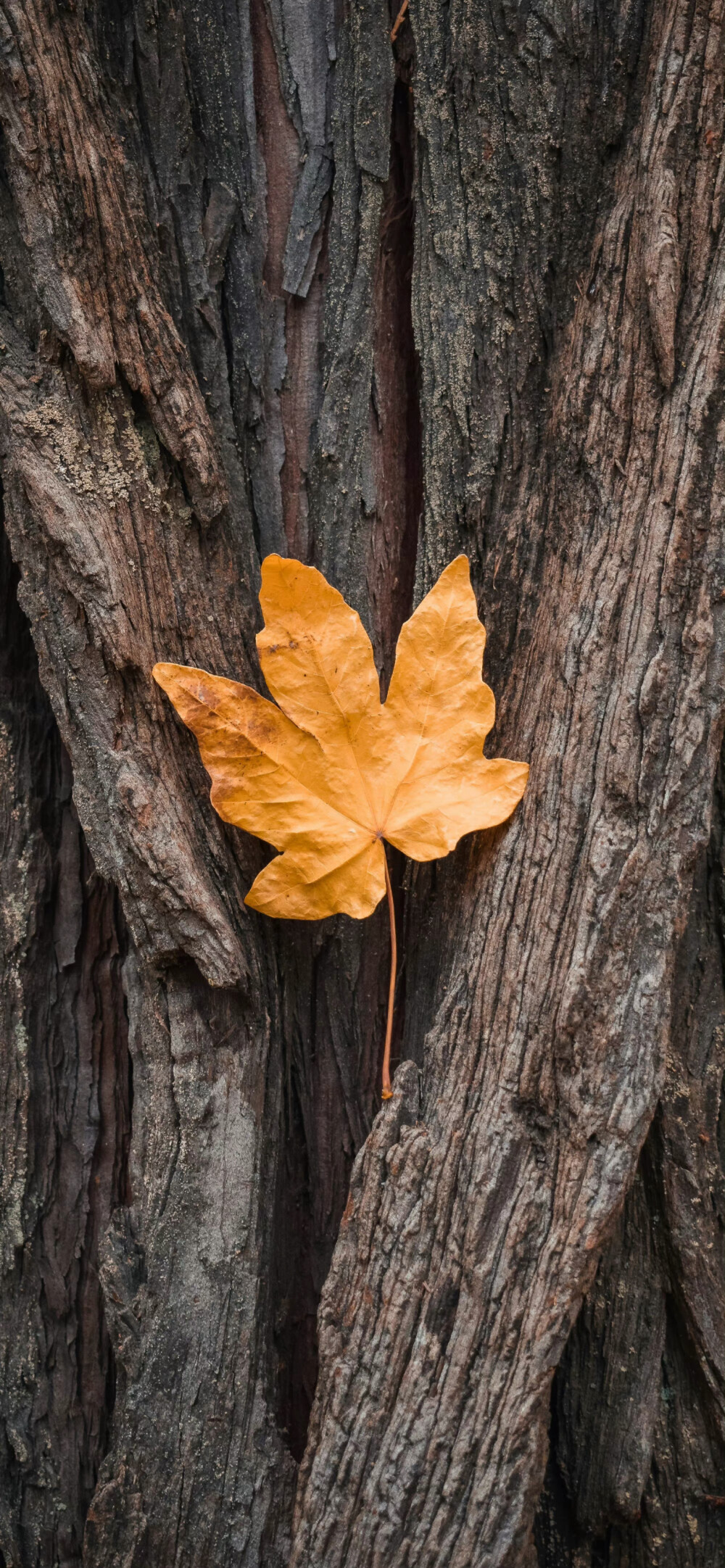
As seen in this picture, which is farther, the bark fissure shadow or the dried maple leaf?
the bark fissure shadow

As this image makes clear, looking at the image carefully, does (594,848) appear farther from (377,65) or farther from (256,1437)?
(377,65)

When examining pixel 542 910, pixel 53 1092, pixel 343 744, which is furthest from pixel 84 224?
pixel 53 1092

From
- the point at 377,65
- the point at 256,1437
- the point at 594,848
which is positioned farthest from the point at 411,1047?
the point at 377,65

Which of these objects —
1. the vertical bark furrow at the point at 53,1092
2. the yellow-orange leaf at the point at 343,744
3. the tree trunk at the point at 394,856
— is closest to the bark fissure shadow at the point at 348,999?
the tree trunk at the point at 394,856

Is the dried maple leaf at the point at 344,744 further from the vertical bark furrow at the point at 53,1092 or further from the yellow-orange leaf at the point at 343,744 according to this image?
the vertical bark furrow at the point at 53,1092

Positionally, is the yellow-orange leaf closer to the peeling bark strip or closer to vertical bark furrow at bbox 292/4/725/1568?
vertical bark furrow at bbox 292/4/725/1568

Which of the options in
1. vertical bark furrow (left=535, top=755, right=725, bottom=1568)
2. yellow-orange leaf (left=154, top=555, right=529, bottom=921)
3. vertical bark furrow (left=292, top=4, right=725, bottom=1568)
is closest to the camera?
vertical bark furrow (left=292, top=4, right=725, bottom=1568)

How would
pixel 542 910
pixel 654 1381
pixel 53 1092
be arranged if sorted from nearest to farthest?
1. pixel 542 910
2. pixel 654 1381
3. pixel 53 1092

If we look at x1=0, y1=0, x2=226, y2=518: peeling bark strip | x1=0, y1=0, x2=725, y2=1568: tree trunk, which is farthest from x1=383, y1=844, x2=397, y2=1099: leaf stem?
x1=0, y1=0, x2=226, y2=518: peeling bark strip

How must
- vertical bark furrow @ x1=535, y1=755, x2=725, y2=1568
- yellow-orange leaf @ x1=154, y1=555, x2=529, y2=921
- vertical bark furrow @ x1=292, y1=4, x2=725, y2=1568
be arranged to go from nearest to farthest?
vertical bark furrow @ x1=292, y1=4, x2=725, y2=1568
yellow-orange leaf @ x1=154, y1=555, x2=529, y2=921
vertical bark furrow @ x1=535, y1=755, x2=725, y2=1568

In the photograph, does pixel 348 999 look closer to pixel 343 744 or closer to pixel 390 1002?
pixel 390 1002
